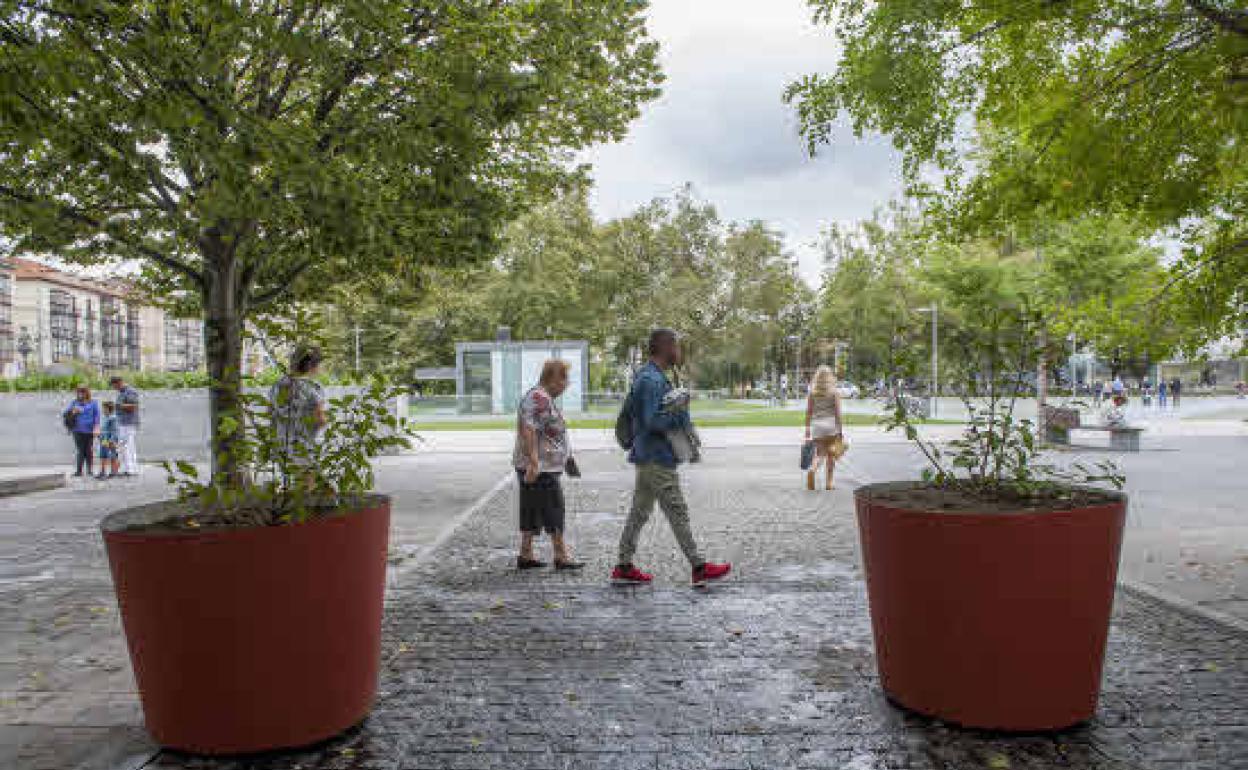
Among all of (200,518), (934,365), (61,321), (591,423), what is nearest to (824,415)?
(934,365)

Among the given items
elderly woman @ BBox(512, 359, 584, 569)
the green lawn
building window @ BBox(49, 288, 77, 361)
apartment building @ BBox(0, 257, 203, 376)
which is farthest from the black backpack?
building window @ BBox(49, 288, 77, 361)

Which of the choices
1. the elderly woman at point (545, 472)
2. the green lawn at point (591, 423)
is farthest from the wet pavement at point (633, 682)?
the green lawn at point (591, 423)

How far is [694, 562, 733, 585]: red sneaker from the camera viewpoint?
607cm

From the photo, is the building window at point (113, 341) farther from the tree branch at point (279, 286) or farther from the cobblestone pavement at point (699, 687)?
the cobblestone pavement at point (699, 687)

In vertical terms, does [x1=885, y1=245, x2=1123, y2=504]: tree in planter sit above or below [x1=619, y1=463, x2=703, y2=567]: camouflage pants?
above

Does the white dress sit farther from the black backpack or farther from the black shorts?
the black backpack

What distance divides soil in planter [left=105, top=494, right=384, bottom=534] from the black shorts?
10.5 ft

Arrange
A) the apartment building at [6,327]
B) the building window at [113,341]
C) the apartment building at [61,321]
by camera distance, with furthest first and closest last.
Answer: the building window at [113,341], the apartment building at [61,321], the apartment building at [6,327]

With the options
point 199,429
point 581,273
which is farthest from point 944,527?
point 581,273

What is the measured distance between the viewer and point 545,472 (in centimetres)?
671

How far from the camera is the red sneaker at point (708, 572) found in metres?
6.07

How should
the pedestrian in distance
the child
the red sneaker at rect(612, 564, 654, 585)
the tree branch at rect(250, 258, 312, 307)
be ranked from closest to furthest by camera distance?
the red sneaker at rect(612, 564, 654, 585) < the tree branch at rect(250, 258, 312, 307) < the child < the pedestrian in distance

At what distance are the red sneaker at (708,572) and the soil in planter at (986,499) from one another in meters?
2.39

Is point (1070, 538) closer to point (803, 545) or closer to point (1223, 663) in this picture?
point (1223, 663)
